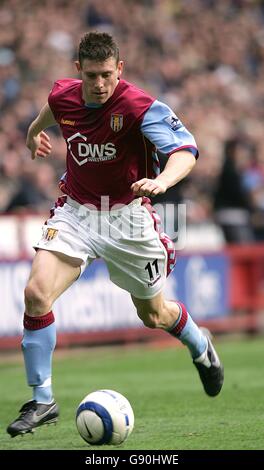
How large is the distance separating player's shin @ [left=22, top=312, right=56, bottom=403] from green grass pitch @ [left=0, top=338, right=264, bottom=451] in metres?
0.30

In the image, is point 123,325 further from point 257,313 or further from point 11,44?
point 11,44

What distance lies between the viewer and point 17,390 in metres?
9.64

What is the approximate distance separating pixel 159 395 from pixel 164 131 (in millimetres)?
2943

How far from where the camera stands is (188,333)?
761 cm

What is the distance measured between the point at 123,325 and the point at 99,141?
6.41m

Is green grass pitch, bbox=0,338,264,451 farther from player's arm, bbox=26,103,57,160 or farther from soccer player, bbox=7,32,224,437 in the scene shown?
player's arm, bbox=26,103,57,160

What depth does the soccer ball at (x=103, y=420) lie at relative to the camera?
20.1 ft

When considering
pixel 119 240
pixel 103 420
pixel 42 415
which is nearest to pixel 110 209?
pixel 119 240

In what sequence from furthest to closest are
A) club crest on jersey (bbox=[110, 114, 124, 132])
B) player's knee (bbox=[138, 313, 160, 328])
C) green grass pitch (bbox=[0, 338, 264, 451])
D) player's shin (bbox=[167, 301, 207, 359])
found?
player's shin (bbox=[167, 301, 207, 359]) < player's knee (bbox=[138, 313, 160, 328]) < club crest on jersey (bbox=[110, 114, 124, 132]) < green grass pitch (bbox=[0, 338, 264, 451])

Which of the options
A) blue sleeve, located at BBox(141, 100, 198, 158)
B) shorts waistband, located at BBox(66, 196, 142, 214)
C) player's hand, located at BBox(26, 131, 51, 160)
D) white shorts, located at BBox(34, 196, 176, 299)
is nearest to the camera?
blue sleeve, located at BBox(141, 100, 198, 158)

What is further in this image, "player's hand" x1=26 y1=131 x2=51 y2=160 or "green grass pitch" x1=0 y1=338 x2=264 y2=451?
"player's hand" x1=26 y1=131 x2=51 y2=160

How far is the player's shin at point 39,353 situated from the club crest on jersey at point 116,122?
4.10ft

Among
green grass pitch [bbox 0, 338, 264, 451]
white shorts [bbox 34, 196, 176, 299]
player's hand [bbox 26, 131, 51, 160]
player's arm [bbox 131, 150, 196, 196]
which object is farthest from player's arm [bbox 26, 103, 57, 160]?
green grass pitch [bbox 0, 338, 264, 451]

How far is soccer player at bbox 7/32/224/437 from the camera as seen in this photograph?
670 centimetres
